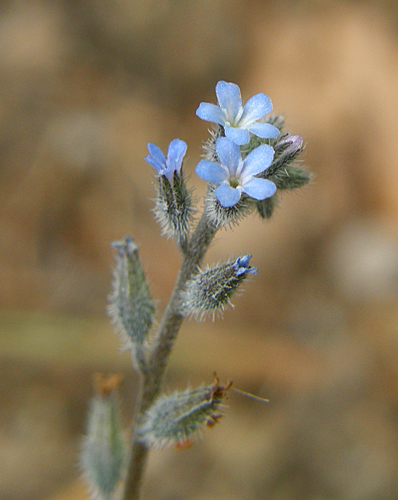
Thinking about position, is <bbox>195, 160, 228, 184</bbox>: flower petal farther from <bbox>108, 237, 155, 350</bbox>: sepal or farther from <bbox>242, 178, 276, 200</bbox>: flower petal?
<bbox>108, 237, 155, 350</bbox>: sepal

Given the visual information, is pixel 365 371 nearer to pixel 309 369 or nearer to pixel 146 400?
pixel 309 369

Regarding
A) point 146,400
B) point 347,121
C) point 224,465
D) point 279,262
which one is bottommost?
point 224,465

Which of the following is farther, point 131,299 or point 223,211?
point 131,299

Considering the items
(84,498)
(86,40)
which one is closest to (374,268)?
(84,498)

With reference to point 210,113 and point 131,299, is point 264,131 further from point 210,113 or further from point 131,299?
point 131,299

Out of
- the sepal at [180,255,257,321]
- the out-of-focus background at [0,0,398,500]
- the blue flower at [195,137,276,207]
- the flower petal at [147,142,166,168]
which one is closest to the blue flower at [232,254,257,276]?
the sepal at [180,255,257,321]

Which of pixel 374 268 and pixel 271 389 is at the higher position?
pixel 374 268

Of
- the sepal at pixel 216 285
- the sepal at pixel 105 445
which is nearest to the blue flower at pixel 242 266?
the sepal at pixel 216 285

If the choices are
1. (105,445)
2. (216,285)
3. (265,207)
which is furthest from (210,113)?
(105,445)
